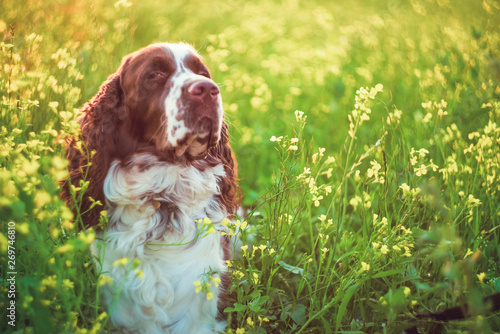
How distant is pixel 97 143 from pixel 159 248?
679mm

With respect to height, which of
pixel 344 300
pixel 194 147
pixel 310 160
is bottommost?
pixel 310 160

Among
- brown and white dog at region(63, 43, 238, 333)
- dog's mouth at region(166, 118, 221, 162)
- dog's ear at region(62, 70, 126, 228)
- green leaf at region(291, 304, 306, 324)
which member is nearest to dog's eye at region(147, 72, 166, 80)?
brown and white dog at region(63, 43, 238, 333)

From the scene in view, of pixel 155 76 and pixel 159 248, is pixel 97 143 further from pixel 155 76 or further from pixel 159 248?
pixel 159 248

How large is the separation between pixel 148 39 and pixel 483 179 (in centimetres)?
455

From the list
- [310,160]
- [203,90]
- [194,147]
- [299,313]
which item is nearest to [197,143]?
[194,147]

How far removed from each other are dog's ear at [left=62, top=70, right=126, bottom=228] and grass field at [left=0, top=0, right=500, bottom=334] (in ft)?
0.69

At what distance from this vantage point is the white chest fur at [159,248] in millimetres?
2049

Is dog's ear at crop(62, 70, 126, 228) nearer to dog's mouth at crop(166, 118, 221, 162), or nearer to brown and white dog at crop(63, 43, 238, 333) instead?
brown and white dog at crop(63, 43, 238, 333)

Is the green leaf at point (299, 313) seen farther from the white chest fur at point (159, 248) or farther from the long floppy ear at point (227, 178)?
the long floppy ear at point (227, 178)

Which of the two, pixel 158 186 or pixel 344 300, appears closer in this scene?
pixel 344 300

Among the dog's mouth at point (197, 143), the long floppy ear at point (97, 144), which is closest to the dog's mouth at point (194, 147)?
the dog's mouth at point (197, 143)

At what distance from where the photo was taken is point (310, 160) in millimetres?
3447

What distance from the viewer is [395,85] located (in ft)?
15.7

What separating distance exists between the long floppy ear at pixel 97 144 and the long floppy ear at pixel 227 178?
59cm
